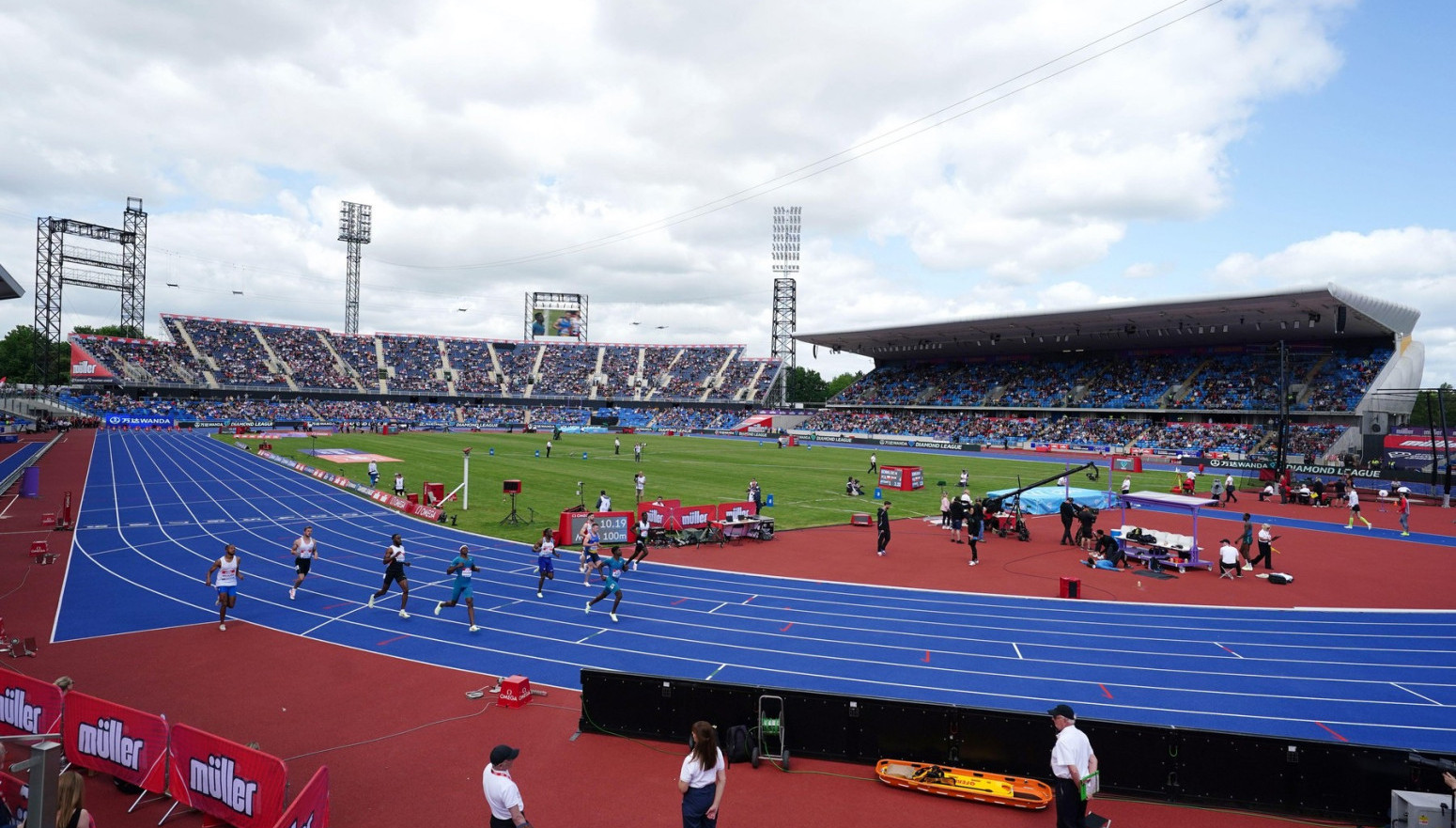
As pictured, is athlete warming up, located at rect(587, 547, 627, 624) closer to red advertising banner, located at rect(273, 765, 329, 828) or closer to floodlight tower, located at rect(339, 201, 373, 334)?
red advertising banner, located at rect(273, 765, 329, 828)

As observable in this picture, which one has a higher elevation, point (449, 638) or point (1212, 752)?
point (1212, 752)

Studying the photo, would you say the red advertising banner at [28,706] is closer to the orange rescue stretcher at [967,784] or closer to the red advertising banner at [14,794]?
the red advertising banner at [14,794]

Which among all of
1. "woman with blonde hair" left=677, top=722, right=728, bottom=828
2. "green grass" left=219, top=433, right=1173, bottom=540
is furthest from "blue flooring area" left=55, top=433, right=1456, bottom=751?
"green grass" left=219, top=433, right=1173, bottom=540

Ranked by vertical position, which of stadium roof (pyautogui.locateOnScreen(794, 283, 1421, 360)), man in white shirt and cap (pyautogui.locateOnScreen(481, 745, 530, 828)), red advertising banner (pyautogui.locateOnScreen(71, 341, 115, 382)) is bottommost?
man in white shirt and cap (pyautogui.locateOnScreen(481, 745, 530, 828))

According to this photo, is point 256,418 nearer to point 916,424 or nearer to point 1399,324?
point 916,424

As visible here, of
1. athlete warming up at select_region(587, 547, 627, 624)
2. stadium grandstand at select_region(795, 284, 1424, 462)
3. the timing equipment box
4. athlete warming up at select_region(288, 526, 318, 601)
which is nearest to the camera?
the timing equipment box

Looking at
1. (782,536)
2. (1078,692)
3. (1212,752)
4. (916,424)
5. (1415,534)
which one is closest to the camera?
(1212,752)

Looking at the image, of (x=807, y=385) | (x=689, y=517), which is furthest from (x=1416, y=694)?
(x=807, y=385)

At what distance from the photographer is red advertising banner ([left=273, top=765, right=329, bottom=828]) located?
5820 millimetres

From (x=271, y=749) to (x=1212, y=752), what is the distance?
1105cm

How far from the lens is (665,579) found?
59.8 ft

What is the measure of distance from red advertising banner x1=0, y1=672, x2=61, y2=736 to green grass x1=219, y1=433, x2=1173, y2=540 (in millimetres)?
14758

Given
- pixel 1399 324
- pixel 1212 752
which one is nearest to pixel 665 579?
pixel 1212 752

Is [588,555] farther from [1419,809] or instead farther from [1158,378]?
[1158,378]
